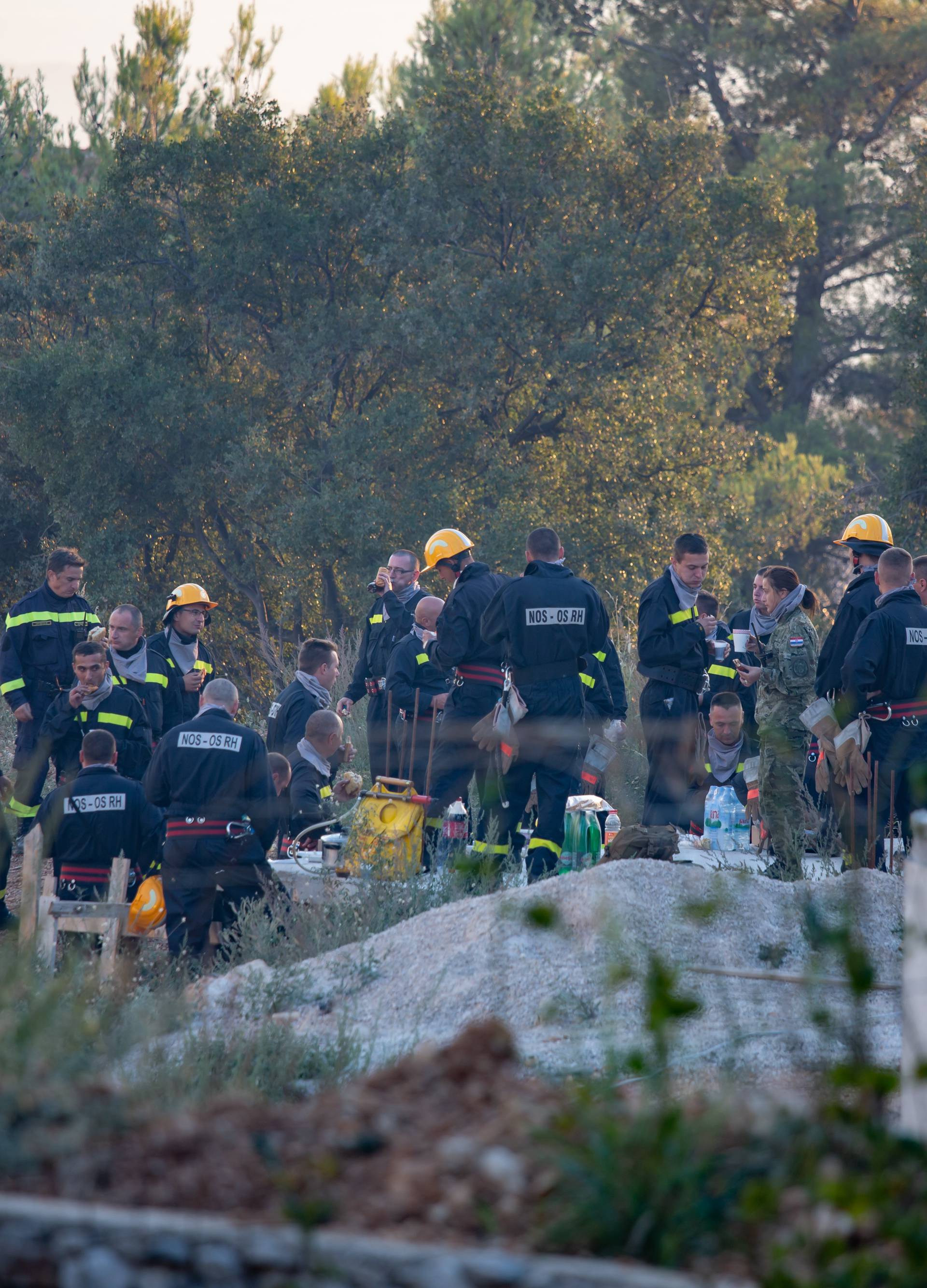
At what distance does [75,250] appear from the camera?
20.1 m

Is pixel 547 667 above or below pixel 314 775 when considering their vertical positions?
above

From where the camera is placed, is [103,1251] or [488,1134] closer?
[103,1251]

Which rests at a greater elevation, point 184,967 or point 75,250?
point 75,250

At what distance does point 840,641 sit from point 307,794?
10.8ft

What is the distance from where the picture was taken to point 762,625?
30.9ft

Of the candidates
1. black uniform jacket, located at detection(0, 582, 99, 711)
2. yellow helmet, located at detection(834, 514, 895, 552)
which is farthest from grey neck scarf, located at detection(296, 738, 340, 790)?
yellow helmet, located at detection(834, 514, 895, 552)

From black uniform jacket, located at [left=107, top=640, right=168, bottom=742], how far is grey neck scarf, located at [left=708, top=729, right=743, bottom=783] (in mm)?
3630

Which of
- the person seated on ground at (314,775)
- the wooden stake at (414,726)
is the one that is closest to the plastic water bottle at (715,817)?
the wooden stake at (414,726)

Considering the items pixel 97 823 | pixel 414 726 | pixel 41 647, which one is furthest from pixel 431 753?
pixel 41 647

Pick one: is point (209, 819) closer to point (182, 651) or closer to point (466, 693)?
point (466, 693)

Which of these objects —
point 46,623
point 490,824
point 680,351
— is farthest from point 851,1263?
point 680,351

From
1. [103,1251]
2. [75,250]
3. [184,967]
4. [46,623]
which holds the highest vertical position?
[75,250]

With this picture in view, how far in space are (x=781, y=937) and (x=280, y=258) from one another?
15246 mm

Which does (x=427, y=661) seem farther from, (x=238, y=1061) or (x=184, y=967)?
(x=238, y=1061)
